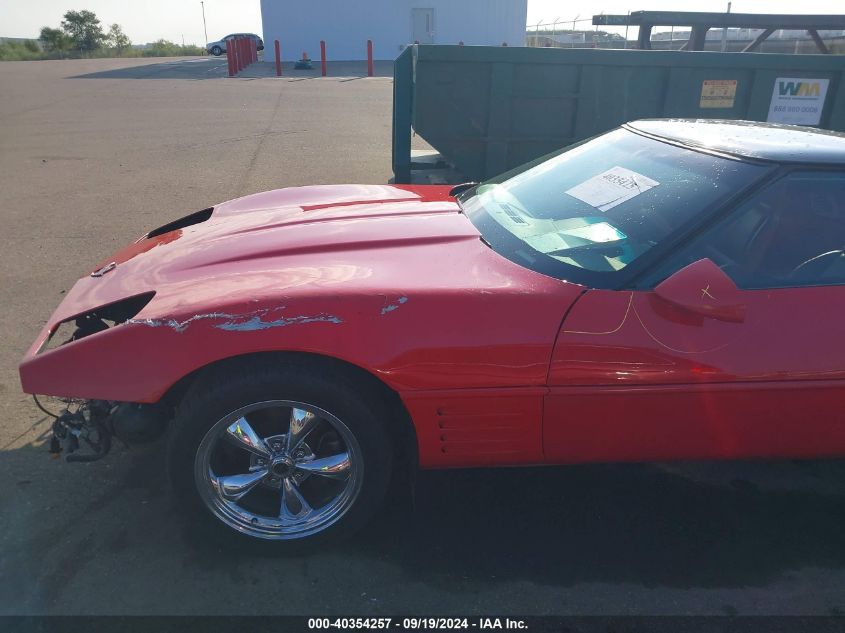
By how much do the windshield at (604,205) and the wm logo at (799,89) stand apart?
12.7 feet

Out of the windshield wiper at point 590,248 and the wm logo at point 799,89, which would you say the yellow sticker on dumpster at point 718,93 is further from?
the windshield wiper at point 590,248

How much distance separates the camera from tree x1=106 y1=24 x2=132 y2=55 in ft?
187

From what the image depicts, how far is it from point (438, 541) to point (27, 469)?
1.84m

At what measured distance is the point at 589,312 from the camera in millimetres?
2154

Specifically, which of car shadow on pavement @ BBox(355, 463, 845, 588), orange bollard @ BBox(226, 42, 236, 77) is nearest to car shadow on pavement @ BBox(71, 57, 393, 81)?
orange bollard @ BBox(226, 42, 236, 77)

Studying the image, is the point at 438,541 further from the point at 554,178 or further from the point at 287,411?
the point at 554,178

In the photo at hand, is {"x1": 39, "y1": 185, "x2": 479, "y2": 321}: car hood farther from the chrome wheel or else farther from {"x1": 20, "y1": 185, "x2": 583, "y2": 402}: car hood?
the chrome wheel

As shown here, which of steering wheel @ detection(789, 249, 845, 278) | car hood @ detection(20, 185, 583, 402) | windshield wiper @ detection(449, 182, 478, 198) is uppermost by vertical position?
steering wheel @ detection(789, 249, 845, 278)

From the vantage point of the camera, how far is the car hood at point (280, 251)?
7.57ft

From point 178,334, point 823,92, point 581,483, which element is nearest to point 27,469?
point 178,334

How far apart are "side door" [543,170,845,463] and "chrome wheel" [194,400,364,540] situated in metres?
0.78

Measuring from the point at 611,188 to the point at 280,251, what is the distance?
1422mm

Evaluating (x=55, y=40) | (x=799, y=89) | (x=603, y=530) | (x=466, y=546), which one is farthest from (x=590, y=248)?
(x=55, y=40)

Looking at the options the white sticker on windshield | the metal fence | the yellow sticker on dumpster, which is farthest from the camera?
the metal fence
